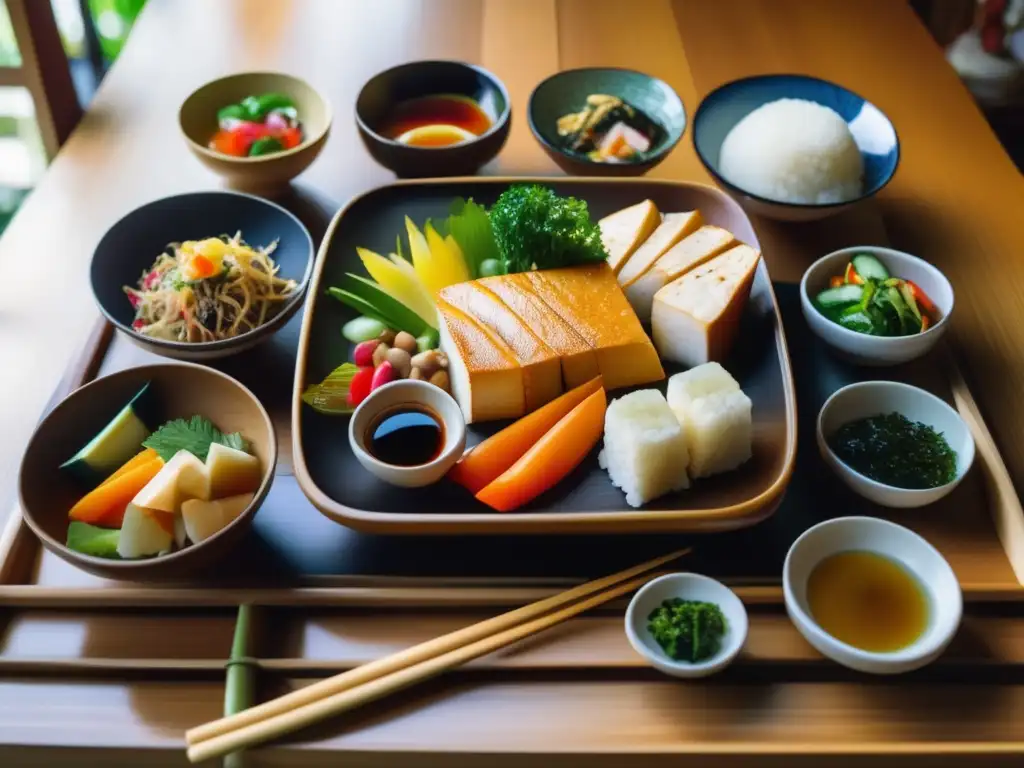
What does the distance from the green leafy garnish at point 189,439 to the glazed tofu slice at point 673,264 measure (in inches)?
37.7

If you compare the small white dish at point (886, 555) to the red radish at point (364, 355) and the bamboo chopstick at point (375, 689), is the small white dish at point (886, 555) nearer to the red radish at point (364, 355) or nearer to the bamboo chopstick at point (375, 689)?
the bamboo chopstick at point (375, 689)

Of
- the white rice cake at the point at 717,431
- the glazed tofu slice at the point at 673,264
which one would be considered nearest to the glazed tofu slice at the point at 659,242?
the glazed tofu slice at the point at 673,264

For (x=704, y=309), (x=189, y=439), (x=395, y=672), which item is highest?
(x=704, y=309)

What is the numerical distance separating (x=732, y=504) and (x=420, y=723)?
0.71 meters

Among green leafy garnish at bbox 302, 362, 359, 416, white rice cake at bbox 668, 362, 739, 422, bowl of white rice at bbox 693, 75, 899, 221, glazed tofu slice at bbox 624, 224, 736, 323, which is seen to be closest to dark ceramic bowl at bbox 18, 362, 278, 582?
green leafy garnish at bbox 302, 362, 359, 416

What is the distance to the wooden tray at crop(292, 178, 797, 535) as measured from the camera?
159cm

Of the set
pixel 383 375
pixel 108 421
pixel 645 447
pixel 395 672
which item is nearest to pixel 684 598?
pixel 645 447

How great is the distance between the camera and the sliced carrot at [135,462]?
64.4 inches

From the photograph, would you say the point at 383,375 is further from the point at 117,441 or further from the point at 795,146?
the point at 795,146

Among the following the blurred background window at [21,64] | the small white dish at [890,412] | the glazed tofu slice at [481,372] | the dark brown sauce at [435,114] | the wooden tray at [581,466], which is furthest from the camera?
the blurred background window at [21,64]

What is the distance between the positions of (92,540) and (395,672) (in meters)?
0.60

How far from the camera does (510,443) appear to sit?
1.78 metres

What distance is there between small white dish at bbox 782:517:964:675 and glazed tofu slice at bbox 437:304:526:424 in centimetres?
65

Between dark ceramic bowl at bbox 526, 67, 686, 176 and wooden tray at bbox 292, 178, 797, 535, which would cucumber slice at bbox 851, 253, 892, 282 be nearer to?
wooden tray at bbox 292, 178, 797, 535
